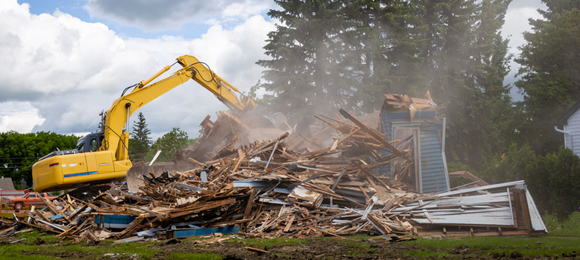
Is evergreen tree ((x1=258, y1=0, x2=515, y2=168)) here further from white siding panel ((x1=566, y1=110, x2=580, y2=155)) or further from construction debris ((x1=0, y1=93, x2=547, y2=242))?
construction debris ((x1=0, y1=93, x2=547, y2=242))

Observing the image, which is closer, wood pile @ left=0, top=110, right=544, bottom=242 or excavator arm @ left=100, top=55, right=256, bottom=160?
wood pile @ left=0, top=110, right=544, bottom=242

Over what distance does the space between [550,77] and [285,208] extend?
22.4 metres

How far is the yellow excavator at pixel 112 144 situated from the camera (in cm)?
1434

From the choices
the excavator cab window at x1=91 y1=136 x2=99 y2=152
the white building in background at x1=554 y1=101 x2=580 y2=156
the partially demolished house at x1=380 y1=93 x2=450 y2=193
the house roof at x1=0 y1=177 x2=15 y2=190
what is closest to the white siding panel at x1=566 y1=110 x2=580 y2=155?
the white building in background at x1=554 y1=101 x2=580 y2=156

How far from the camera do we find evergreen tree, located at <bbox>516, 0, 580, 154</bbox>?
24484mm

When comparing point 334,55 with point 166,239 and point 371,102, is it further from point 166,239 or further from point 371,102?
point 166,239

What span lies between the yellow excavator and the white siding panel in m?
16.4

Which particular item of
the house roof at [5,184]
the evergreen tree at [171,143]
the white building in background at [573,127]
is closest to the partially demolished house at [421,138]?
A: the white building in background at [573,127]

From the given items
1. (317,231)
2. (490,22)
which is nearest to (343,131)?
(317,231)

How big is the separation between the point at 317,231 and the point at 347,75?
23567 mm

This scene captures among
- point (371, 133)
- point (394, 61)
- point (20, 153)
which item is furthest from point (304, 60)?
point (20, 153)

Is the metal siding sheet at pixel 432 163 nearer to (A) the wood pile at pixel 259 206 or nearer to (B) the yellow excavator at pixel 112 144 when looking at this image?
(A) the wood pile at pixel 259 206

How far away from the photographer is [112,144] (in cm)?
1560

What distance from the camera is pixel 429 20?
37.1m
